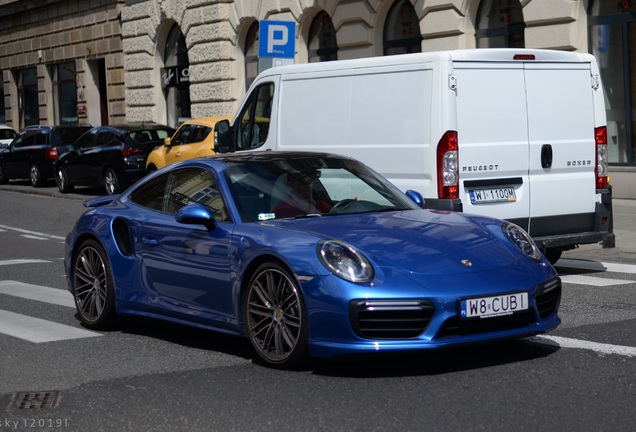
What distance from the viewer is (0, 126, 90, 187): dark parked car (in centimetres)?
3109

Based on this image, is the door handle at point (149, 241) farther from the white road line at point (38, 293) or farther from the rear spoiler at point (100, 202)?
the white road line at point (38, 293)

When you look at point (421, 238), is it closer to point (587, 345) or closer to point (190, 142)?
point (587, 345)

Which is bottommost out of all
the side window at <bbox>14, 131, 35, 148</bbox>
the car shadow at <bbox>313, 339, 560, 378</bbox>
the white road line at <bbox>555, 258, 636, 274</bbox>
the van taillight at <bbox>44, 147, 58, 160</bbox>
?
the white road line at <bbox>555, 258, 636, 274</bbox>

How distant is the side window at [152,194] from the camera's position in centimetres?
881

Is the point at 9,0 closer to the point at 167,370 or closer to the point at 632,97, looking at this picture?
the point at 632,97

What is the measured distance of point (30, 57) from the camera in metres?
44.9

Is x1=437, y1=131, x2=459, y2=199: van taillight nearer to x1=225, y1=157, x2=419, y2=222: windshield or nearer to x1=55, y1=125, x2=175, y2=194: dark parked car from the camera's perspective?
x1=225, y1=157, x2=419, y2=222: windshield

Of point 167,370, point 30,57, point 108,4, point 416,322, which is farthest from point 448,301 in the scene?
point 30,57

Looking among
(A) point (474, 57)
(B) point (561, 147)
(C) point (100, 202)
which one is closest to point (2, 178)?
(B) point (561, 147)

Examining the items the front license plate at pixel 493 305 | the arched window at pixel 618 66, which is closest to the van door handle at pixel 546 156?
the front license plate at pixel 493 305

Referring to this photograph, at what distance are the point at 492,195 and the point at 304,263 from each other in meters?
4.53

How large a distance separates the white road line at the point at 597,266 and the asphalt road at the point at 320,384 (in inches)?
110

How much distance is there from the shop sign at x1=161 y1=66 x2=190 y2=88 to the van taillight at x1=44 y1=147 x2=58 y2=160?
4667mm

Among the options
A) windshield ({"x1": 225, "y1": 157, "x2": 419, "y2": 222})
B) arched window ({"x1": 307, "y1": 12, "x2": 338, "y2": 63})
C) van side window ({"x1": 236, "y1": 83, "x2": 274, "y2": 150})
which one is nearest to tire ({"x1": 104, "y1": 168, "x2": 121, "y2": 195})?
arched window ({"x1": 307, "y1": 12, "x2": 338, "y2": 63})
